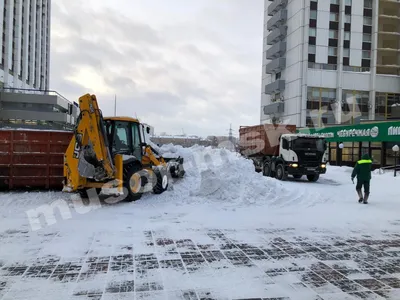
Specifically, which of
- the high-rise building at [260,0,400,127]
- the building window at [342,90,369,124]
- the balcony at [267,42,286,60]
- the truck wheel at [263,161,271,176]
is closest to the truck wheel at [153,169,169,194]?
the truck wheel at [263,161,271,176]

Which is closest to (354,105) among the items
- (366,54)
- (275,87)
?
(366,54)

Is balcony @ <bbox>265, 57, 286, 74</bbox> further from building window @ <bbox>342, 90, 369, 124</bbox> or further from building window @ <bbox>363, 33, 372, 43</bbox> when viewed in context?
building window @ <bbox>363, 33, 372, 43</bbox>

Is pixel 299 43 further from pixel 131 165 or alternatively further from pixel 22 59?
pixel 22 59

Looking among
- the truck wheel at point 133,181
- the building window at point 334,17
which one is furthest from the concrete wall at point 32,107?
the truck wheel at point 133,181

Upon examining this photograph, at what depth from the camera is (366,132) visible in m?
30.5

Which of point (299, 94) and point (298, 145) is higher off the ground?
point (299, 94)

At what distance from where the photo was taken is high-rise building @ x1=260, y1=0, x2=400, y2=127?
179 feet

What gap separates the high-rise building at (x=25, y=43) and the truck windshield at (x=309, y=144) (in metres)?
62.1

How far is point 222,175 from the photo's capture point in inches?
506

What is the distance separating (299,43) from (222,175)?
4766cm

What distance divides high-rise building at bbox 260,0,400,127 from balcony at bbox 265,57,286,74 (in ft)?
5.11

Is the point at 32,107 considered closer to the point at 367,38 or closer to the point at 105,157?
the point at 367,38

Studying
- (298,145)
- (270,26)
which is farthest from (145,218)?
(270,26)

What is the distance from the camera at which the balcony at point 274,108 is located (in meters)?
59.6
